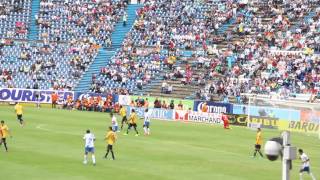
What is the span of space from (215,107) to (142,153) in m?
26.3

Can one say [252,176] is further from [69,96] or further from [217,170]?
[69,96]

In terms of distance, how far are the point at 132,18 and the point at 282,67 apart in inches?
884

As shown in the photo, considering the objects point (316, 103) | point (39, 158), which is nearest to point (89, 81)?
point (316, 103)

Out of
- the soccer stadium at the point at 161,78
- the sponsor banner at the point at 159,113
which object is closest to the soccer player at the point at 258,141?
the soccer stadium at the point at 161,78

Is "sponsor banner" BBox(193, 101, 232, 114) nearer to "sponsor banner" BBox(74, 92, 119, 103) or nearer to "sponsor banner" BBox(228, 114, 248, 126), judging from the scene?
"sponsor banner" BBox(228, 114, 248, 126)

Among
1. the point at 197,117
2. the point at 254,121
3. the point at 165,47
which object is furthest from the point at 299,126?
the point at 165,47

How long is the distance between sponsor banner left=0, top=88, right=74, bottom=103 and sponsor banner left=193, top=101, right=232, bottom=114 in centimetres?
1348

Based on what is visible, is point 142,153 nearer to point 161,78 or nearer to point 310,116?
point 310,116

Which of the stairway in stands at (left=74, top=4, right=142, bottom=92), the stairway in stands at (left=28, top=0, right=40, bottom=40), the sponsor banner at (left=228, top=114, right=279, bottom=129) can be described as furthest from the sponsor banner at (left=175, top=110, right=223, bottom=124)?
the stairway in stands at (left=28, top=0, right=40, bottom=40)

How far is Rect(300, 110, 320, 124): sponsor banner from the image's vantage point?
176 feet

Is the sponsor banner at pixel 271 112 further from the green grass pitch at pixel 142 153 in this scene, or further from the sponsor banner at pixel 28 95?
the sponsor banner at pixel 28 95

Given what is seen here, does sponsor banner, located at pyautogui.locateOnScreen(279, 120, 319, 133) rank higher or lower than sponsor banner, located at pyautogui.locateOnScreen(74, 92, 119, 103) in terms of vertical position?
lower

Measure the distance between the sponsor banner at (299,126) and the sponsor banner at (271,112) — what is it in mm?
376

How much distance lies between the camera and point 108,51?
254 ft
